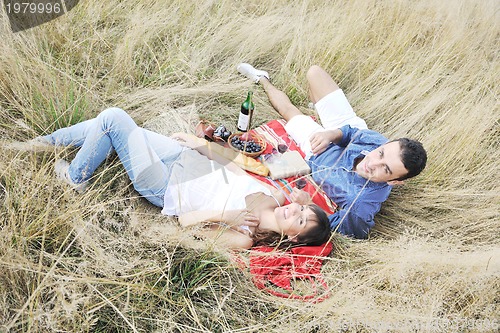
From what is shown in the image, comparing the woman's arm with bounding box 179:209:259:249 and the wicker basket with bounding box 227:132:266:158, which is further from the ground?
the wicker basket with bounding box 227:132:266:158

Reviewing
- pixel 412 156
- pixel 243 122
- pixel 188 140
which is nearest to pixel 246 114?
pixel 243 122

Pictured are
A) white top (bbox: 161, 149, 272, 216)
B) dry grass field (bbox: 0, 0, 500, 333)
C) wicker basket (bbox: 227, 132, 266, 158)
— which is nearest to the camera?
dry grass field (bbox: 0, 0, 500, 333)

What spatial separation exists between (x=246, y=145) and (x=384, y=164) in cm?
Result: 116

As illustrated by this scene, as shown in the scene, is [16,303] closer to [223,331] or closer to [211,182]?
[223,331]

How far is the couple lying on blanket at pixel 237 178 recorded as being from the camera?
2.88 m

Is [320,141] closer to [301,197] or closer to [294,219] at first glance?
[301,197]

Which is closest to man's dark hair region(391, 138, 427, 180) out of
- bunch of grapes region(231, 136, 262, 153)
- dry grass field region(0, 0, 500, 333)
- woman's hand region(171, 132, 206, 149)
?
dry grass field region(0, 0, 500, 333)

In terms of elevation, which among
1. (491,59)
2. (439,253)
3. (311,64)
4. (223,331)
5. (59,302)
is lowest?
(223,331)

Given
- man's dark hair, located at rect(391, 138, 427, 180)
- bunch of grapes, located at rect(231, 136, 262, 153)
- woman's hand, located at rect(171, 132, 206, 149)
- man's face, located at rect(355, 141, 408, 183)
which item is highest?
man's dark hair, located at rect(391, 138, 427, 180)

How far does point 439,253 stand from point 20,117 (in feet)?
10.2

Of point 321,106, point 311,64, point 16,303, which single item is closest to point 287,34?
point 311,64

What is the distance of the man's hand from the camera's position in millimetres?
3664

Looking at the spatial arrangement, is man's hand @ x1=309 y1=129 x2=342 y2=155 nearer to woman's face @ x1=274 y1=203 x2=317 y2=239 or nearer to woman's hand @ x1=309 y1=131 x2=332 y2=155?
woman's hand @ x1=309 y1=131 x2=332 y2=155

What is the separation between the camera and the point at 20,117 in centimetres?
318
